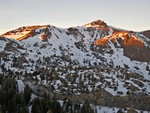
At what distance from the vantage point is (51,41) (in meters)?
118

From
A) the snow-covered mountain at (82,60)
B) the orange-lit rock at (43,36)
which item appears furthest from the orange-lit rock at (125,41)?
the orange-lit rock at (43,36)

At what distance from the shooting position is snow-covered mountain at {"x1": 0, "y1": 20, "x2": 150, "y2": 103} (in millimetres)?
56969

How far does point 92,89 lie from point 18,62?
1406 inches

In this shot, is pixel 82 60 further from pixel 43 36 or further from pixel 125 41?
pixel 125 41

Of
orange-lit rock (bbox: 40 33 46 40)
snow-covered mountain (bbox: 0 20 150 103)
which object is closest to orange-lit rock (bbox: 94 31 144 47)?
snow-covered mountain (bbox: 0 20 150 103)

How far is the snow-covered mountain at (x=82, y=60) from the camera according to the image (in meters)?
57.0

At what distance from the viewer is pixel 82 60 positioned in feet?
334

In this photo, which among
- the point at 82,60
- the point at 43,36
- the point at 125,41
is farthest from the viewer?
the point at 125,41

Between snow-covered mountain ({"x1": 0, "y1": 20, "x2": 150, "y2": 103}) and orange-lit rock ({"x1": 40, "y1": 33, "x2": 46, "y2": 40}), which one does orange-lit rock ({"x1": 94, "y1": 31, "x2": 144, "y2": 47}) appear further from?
orange-lit rock ({"x1": 40, "y1": 33, "x2": 46, "y2": 40})

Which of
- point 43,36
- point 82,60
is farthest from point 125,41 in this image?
point 43,36

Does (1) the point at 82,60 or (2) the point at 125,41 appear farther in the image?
(2) the point at 125,41

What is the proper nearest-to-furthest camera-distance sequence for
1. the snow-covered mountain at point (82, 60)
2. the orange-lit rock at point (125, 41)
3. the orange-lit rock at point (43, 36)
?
the snow-covered mountain at point (82, 60), the orange-lit rock at point (43, 36), the orange-lit rock at point (125, 41)

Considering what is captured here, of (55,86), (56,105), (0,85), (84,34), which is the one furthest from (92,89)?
(84,34)

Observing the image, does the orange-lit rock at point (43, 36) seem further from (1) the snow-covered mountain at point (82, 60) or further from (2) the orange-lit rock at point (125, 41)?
(2) the orange-lit rock at point (125, 41)
